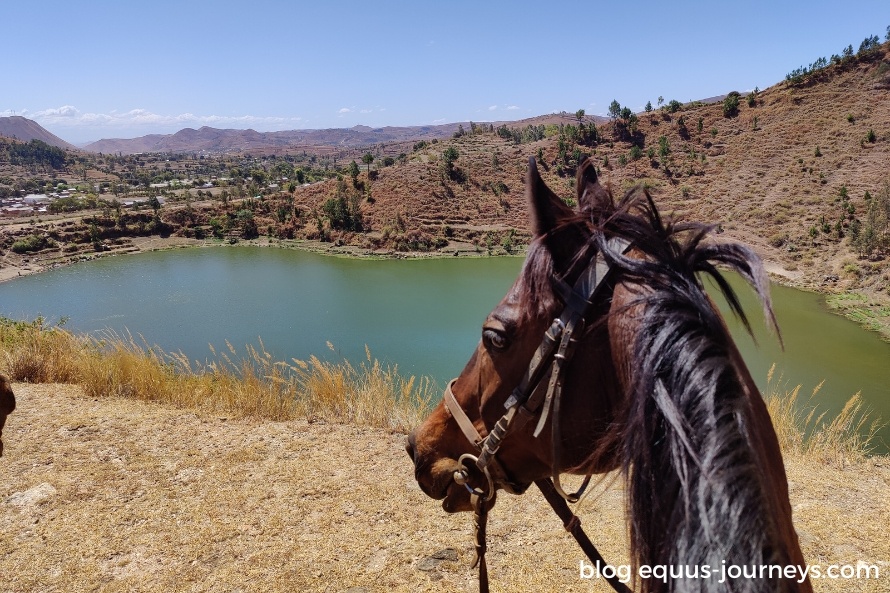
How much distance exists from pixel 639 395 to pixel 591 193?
1.73 feet

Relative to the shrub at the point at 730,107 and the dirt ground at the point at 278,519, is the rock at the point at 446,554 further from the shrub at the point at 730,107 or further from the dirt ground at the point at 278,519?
the shrub at the point at 730,107

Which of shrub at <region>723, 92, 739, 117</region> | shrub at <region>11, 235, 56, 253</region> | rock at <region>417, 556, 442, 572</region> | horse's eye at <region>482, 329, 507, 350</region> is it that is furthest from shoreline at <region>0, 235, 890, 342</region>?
shrub at <region>723, 92, 739, 117</region>

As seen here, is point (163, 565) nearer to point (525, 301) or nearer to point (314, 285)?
point (525, 301)

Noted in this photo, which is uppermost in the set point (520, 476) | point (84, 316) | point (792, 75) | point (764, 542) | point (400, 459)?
point (792, 75)

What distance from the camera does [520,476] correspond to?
1.23 meters

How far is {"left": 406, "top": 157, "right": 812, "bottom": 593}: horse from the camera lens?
0.69m

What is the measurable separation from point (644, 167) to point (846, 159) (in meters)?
11.7

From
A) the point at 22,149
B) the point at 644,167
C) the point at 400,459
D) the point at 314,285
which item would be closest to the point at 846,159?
the point at 644,167

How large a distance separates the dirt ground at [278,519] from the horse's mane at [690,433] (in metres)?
2.06

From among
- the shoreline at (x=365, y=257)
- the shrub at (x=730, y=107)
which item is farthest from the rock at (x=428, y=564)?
the shrub at (x=730, y=107)

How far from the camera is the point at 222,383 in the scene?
16.8ft

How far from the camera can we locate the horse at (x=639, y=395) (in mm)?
691

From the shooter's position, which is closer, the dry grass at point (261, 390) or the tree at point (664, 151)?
the dry grass at point (261, 390)

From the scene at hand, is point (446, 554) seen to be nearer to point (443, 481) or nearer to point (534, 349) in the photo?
point (443, 481)
